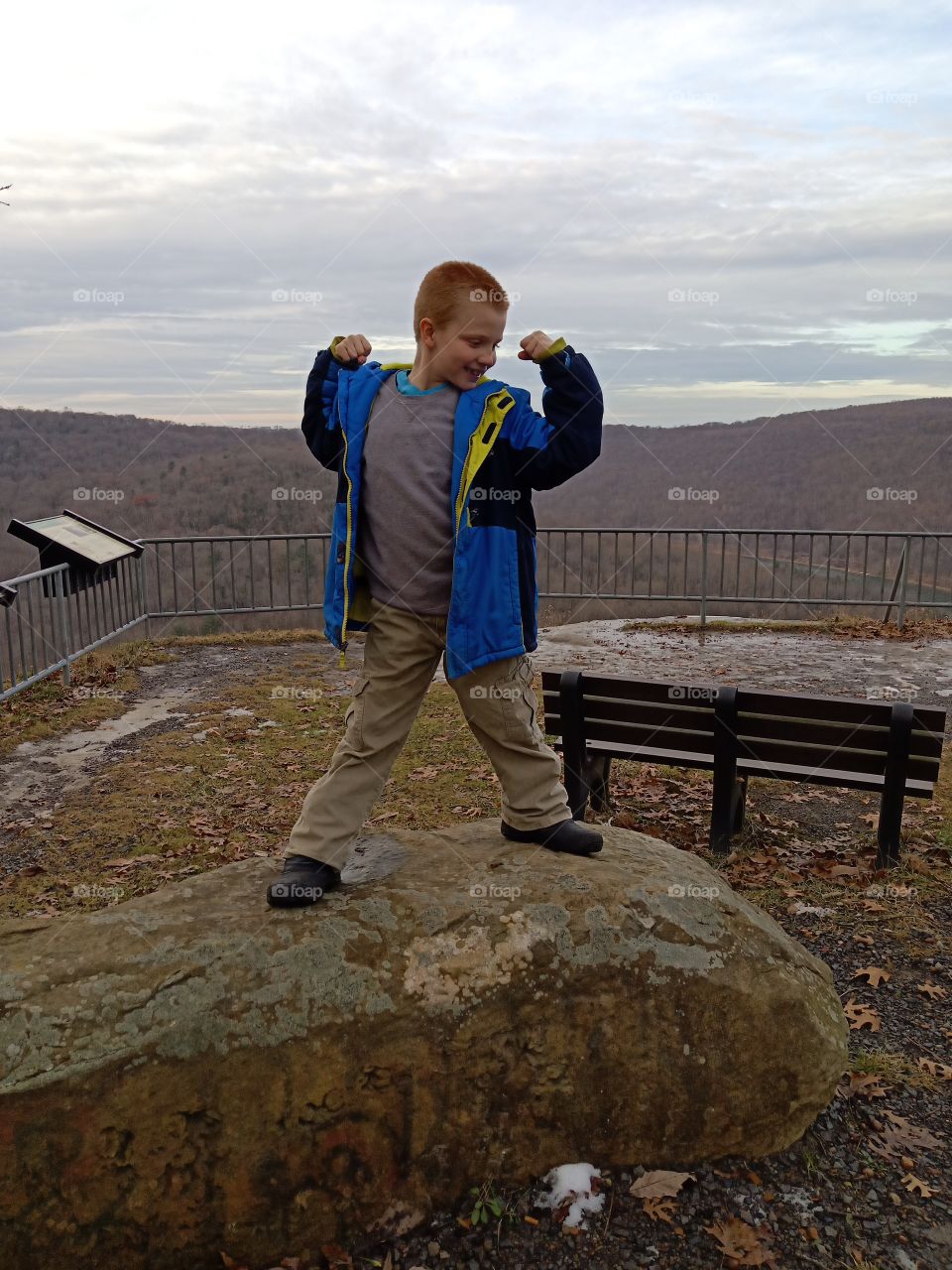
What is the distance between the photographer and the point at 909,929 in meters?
4.63

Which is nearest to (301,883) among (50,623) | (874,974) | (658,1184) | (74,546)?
(658,1184)

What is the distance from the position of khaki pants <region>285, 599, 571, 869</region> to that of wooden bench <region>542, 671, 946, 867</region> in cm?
235

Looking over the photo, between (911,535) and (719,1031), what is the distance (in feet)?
34.9

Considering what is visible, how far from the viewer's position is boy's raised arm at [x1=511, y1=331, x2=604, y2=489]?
293cm

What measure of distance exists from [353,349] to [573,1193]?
2.75 m

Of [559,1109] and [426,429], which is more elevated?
[426,429]

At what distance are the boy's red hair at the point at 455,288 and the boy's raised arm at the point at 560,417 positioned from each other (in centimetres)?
18

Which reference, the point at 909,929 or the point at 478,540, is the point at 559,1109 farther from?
the point at 909,929

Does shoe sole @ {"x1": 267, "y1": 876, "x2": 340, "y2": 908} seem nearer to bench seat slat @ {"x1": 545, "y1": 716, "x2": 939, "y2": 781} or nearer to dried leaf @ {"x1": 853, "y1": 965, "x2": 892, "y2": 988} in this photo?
dried leaf @ {"x1": 853, "y1": 965, "x2": 892, "y2": 988}

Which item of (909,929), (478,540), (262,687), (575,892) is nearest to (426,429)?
(478,540)

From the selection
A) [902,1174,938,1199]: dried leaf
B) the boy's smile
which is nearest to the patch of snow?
[902,1174,938,1199]: dried leaf

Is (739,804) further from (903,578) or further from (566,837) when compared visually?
(903,578)

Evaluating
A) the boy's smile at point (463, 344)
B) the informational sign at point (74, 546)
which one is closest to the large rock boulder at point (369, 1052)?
the boy's smile at point (463, 344)

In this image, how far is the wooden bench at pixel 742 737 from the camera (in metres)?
5.18
